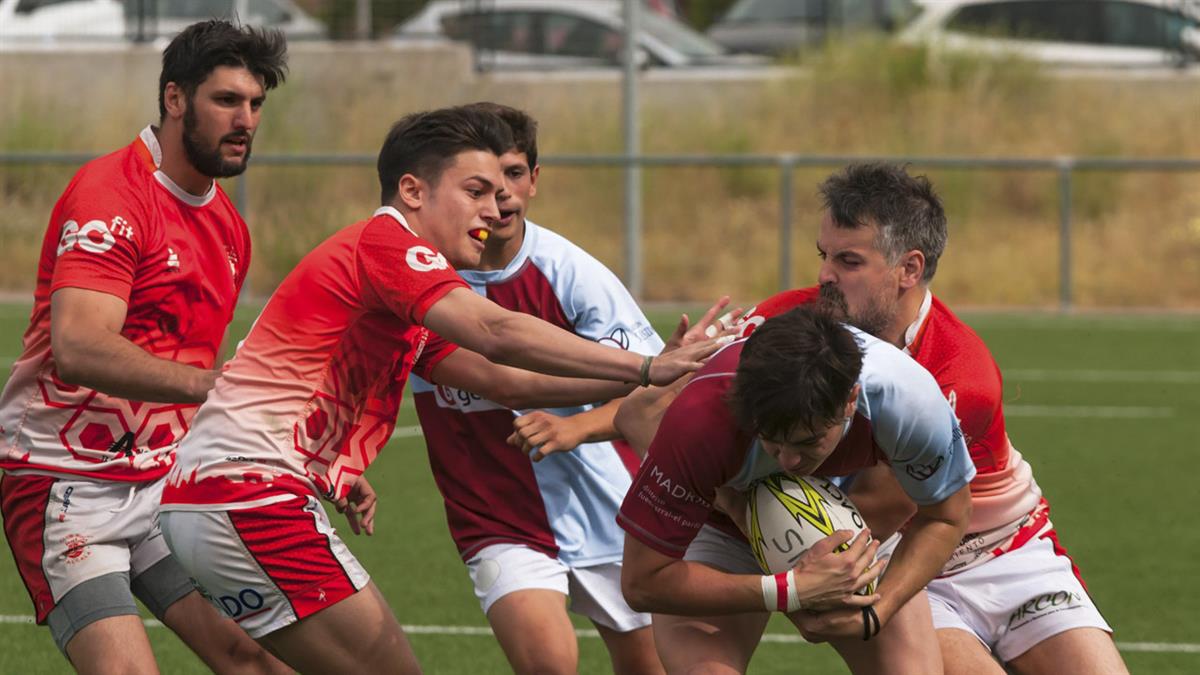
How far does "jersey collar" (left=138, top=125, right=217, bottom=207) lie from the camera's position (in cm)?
525

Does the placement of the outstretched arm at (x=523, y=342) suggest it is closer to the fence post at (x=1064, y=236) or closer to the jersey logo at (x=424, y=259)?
the jersey logo at (x=424, y=259)

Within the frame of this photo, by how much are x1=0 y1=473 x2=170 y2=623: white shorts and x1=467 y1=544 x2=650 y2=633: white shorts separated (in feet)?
3.06

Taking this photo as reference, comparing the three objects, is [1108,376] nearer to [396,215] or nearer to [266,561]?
[396,215]

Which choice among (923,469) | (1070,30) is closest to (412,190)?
(923,469)

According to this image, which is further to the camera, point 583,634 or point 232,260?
point 583,634

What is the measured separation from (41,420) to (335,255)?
1.13m

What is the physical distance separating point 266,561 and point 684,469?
1.04 m

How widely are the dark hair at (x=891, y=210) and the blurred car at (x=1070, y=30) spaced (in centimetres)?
1798

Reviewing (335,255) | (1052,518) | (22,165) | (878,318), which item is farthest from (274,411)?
(22,165)

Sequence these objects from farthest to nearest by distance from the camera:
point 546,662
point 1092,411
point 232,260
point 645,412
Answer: point 1092,411, point 232,260, point 546,662, point 645,412

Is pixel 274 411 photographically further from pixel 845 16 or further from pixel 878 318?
pixel 845 16

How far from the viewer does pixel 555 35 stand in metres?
24.8

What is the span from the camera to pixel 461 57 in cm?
2288

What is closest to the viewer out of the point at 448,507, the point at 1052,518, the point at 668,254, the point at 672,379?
the point at 672,379
